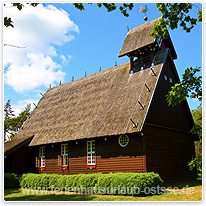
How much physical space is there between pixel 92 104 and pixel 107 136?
4.82 meters

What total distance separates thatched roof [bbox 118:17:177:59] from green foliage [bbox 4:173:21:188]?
14369 mm

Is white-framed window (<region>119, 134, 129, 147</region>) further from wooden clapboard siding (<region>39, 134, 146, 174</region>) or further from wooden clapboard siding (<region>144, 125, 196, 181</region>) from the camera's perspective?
wooden clapboard siding (<region>144, 125, 196, 181</region>)

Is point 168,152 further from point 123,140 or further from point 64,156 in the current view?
point 64,156

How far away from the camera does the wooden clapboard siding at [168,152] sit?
1627cm

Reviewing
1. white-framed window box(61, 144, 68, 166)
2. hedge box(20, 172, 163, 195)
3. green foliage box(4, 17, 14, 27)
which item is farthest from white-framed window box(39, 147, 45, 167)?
green foliage box(4, 17, 14, 27)

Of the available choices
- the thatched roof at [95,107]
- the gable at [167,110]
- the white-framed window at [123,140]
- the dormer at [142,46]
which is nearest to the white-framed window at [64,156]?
the thatched roof at [95,107]

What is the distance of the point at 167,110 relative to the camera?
61.9 feet

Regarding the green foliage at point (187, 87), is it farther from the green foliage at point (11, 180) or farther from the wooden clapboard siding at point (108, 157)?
the green foliage at point (11, 180)

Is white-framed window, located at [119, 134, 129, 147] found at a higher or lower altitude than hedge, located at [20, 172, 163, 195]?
higher

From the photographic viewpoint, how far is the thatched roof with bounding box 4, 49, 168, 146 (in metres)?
17.1

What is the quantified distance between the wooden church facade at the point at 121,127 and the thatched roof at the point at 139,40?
0.09 metres

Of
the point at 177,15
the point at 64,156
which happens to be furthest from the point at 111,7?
the point at 64,156

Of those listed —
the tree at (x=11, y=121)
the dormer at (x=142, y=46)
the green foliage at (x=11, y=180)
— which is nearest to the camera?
the dormer at (x=142, y=46)

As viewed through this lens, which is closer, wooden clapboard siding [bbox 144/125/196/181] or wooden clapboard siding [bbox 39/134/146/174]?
wooden clapboard siding [bbox 39/134/146/174]
